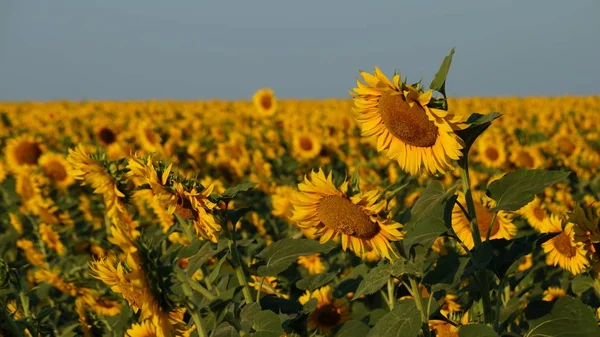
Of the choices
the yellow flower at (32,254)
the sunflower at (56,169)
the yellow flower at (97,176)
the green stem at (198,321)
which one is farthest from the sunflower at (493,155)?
the green stem at (198,321)

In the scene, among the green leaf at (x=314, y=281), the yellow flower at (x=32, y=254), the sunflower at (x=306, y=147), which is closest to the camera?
the green leaf at (x=314, y=281)

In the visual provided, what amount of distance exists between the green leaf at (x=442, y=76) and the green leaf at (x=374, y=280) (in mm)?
571

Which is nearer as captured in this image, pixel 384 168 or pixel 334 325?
pixel 334 325

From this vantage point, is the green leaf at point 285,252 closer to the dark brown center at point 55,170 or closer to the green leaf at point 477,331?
the green leaf at point 477,331

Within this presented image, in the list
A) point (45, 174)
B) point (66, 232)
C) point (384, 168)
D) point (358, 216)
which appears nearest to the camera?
point (358, 216)

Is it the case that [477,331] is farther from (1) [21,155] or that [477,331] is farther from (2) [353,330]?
(1) [21,155]

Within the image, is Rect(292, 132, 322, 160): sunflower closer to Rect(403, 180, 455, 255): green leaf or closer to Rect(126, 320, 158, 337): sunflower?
Rect(126, 320, 158, 337): sunflower

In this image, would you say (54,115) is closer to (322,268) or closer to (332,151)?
(332,151)

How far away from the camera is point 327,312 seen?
10.7 feet

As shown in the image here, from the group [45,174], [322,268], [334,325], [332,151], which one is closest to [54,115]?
[332,151]

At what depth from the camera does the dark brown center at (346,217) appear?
2281 mm

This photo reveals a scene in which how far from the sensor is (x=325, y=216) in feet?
7.66

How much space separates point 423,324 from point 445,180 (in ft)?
27.9

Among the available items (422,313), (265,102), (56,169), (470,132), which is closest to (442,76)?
(470,132)
